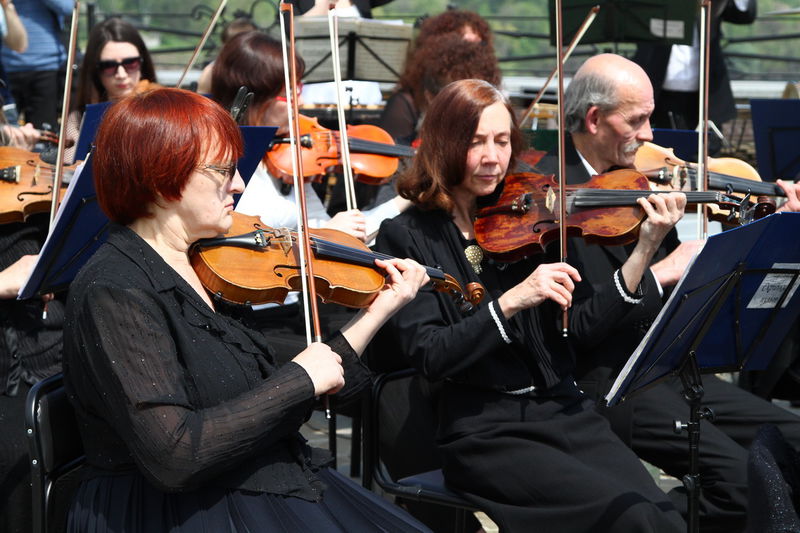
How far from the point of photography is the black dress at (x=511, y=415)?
2.39m

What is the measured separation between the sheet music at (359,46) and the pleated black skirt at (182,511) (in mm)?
2876

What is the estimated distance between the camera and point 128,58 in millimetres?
4074

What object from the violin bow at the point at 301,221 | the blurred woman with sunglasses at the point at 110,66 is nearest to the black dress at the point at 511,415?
the violin bow at the point at 301,221

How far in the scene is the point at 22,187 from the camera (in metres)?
2.85

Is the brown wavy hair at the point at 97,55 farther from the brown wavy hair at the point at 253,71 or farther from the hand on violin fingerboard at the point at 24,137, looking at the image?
the brown wavy hair at the point at 253,71

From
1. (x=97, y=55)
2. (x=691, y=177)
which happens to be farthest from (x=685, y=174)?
(x=97, y=55)

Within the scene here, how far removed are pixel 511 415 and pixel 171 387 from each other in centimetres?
105

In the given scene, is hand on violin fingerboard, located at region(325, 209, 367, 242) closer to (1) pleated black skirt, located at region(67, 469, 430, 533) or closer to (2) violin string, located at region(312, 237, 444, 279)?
(2) violin string, located at region(312, 237, 444, 279)

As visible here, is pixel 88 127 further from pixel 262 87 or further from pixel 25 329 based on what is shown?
pixel 262 87

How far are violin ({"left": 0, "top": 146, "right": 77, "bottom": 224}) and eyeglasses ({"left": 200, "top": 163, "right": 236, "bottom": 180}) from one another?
3.42 feet

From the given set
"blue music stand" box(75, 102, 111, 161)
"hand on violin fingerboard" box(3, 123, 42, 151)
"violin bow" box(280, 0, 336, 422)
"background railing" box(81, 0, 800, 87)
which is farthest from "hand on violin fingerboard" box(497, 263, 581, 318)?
"background railing" box(81, 0, 800, 87)

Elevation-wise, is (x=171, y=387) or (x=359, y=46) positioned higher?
(x=359, y=46)

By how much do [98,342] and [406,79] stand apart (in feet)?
10.4

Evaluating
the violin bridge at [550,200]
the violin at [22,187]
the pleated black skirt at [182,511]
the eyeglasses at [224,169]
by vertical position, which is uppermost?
the eyeglasses at [224,169]
